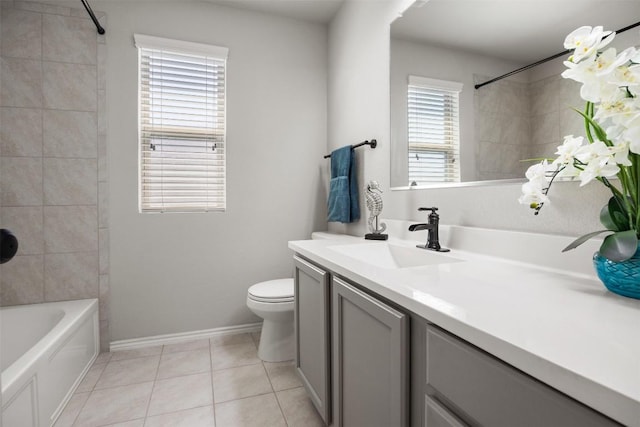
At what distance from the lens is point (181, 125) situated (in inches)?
92.1

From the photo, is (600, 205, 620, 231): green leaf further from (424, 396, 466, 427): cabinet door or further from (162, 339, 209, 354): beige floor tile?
(162, 339, 209, 354): beige floor tile

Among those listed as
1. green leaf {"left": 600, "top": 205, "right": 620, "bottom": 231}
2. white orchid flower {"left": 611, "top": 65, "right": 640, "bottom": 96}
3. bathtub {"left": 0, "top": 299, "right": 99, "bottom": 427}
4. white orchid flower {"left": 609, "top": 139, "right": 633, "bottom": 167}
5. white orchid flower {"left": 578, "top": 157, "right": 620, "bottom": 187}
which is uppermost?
white orchid flower {"left": 611, "top": 65, "right": 640, "bottom": 96}

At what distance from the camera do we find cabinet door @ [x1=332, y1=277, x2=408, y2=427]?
2.58ft

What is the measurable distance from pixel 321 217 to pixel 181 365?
1475mm

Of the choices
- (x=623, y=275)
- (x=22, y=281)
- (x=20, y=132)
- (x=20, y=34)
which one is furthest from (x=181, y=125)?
(x=623, y=275)

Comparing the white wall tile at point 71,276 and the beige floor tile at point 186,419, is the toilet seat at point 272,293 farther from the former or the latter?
the white wall tile at point 71,276

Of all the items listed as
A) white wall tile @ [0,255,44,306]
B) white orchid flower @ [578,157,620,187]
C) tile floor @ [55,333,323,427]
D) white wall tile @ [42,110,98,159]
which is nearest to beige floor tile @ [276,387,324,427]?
tile floor @ [55,333,323,427]

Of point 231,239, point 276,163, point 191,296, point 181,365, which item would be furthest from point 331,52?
point 181,365

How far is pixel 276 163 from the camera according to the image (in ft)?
8.43

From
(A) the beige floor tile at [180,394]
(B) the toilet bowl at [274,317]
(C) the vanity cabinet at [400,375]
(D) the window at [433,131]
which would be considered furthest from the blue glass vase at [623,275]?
(A) the beige floor tile at [180,394]

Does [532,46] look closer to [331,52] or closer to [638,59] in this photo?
[638,59]

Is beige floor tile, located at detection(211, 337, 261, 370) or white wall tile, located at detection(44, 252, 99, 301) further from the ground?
white wall tile, located at detection(44, 252, 99, 301)

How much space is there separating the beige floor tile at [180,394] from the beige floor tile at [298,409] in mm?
391

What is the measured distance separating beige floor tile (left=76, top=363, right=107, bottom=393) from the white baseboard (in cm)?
20
